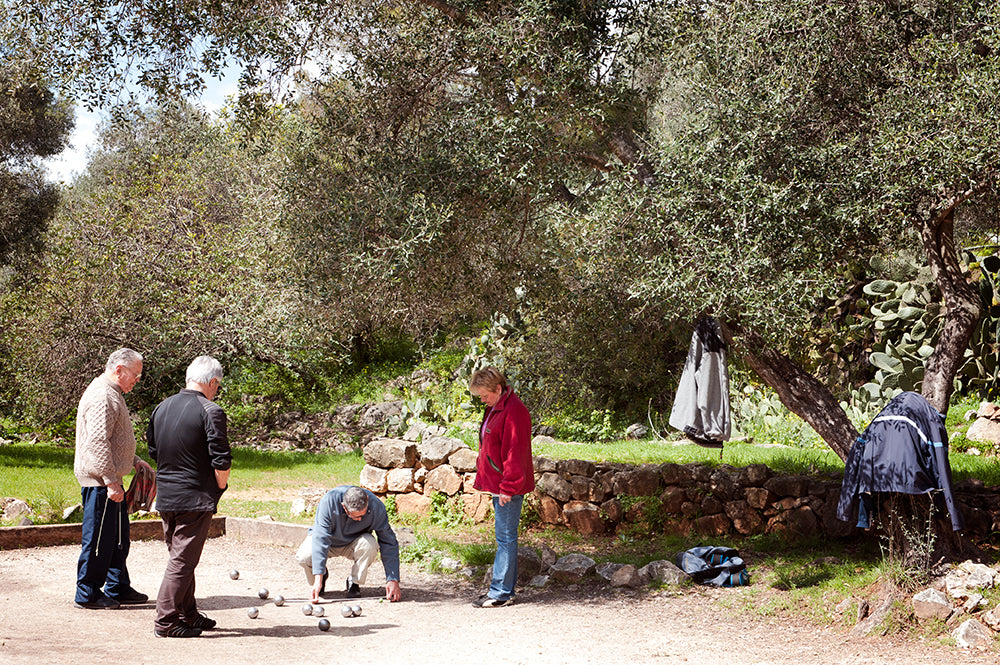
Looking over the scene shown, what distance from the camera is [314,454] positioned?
640 inches

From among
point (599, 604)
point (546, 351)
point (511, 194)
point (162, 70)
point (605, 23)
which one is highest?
point (605, 23)

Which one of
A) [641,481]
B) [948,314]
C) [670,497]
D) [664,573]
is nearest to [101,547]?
[664,573]

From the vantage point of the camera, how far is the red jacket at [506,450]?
21.9ft

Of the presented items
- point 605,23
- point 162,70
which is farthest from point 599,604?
point 162,70

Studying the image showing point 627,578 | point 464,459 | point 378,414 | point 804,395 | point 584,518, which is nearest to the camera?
point 627,578

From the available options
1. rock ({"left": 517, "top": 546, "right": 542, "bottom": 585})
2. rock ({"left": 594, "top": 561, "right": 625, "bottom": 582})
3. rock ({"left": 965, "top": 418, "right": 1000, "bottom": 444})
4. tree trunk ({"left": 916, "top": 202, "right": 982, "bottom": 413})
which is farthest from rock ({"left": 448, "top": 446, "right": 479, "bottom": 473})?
→ rock ({"left": 965, "top": 418, "right": 1000, "bottom": 444})

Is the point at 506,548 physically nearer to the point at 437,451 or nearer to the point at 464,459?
the point at 464,459

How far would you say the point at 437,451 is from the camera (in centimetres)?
996

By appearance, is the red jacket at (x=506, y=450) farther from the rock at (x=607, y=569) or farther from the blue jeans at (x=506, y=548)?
the rock at (x=607, y=569)

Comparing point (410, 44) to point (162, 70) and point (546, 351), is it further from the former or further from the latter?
point (546, 351)

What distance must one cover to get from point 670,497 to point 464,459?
2248 millimetres

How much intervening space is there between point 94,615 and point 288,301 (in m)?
9.12

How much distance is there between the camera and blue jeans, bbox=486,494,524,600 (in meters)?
6.68

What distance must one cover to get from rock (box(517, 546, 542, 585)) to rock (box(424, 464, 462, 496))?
2.25 meters
